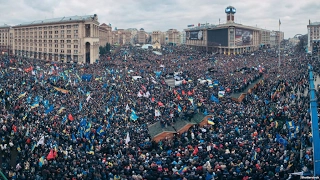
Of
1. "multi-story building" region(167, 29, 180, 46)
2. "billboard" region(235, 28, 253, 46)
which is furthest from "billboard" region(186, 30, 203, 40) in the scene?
"multi-story building" region(167, 29, 180, 46)

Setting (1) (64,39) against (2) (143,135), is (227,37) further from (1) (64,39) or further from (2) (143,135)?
(2) (143,135)

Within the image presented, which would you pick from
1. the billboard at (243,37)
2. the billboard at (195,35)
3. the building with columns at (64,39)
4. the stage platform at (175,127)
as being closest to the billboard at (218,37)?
the billboard at (243,37)

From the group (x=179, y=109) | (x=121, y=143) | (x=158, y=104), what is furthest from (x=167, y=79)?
(x=121, y=143)

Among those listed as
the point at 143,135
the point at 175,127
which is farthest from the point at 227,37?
the point at 143,135

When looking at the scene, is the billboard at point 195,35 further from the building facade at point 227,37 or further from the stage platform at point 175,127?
the stage platform at point 175,127

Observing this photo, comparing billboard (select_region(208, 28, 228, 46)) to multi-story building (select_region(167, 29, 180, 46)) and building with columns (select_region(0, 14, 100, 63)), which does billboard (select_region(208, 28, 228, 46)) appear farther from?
multi-story building (select_region(167, 29, 180, 46))

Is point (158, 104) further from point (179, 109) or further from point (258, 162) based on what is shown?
point (258, 162)
